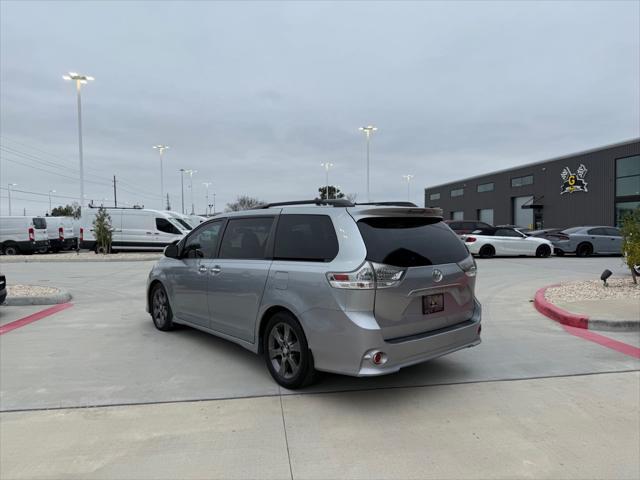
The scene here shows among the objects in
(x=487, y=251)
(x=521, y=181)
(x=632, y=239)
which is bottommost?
(x=487, y=251)

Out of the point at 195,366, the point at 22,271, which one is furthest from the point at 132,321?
the point at 22,271

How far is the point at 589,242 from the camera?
20.3 m

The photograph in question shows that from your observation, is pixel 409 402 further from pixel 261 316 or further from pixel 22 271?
pixel 22 271

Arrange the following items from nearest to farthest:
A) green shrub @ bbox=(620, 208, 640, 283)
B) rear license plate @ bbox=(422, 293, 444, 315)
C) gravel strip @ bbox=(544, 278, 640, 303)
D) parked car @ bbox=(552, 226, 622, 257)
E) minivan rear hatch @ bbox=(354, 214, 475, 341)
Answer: minivan rear hatch @ bbox=(354, 214, 475, 341) → rear license plate @ bbox=(422, 293, 444, 315) → gravel strip @ bbox=(544, 278, 640, 303) → green shrub @ bbox=(620, 208, 640, 283) → parked car @ bbox=(552, 226, 622, 257)

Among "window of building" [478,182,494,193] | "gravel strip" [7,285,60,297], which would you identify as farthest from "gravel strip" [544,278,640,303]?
"window of building" [478,182,494,193]

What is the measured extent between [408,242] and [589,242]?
64.8 feet

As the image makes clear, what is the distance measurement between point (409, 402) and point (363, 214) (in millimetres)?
1720

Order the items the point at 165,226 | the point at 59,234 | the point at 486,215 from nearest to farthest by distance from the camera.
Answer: the point at 165,226 < the point at 59,234 < the point at 486,215

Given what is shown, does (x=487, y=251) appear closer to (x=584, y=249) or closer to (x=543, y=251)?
(x=543, y=251)

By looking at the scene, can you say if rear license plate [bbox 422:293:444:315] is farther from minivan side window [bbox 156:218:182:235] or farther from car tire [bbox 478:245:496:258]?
minivan side window [bbox 156:218:182:235]

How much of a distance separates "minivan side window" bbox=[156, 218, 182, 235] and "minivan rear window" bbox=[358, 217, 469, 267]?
63.2ft

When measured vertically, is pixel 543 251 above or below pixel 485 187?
below

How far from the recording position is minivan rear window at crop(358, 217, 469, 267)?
387cm

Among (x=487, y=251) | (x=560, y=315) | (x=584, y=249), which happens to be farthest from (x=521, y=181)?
(x=560, y=315)
